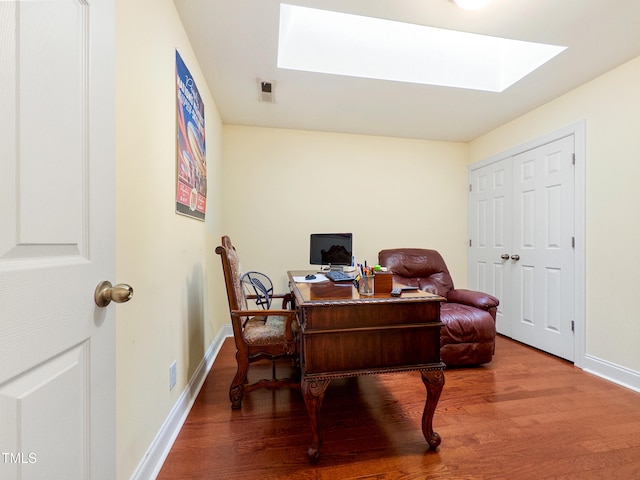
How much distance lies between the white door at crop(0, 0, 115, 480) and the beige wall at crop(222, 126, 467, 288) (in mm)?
2440

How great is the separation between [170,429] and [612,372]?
3.15 m

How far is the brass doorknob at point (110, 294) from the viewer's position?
0.69 m

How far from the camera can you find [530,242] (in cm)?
283

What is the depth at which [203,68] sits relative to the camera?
212cm

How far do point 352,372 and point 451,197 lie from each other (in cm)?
308

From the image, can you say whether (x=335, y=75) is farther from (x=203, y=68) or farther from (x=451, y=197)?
(x=451, y=197)

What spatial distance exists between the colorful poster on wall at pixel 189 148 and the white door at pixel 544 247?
126 inches

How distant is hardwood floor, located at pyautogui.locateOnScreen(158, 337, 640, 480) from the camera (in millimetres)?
1297

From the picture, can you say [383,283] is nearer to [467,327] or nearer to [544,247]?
[467,327]

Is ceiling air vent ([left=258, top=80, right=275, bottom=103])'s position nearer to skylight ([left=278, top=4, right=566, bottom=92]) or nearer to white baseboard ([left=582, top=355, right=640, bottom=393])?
skylight ([left=278, top=4, right=566, bottom=92])

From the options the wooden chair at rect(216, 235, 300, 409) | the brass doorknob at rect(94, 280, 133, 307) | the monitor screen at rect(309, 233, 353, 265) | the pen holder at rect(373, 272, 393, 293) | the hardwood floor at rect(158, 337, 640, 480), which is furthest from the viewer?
the monitor screen at rect(309, 233, 353, 265)

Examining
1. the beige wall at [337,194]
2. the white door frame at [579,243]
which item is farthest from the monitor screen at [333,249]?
the white door frame at [579,243]

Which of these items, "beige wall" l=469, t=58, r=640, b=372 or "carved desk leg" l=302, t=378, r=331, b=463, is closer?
"carved desk leg" l=302, t=378, r=331, b=463

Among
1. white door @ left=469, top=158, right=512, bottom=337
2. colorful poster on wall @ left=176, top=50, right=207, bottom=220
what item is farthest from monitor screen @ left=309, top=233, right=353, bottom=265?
white door @ left=469, top=158, right=512, bottom=337
